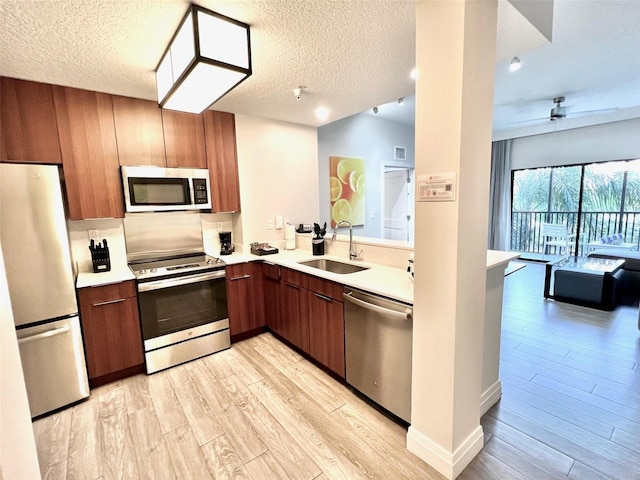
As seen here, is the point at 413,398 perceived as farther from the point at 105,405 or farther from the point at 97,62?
the point at 97,62

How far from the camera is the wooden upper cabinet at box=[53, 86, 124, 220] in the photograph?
2.44 m

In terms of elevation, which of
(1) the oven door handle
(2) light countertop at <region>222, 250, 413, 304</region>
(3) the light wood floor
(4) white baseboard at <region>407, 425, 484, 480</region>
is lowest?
(3) the light wood floor

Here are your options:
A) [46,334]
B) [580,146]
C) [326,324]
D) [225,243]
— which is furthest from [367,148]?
[46,334]

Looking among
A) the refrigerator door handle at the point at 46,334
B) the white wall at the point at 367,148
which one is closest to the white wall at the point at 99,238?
the refrigerator door handle at the point at 46,334

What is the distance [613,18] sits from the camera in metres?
2.25

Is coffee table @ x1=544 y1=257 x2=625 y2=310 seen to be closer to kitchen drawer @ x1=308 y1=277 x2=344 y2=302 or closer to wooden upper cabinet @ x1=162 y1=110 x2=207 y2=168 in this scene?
kitchen drawer @ x1=308 y1=277 x2=344 y2=302

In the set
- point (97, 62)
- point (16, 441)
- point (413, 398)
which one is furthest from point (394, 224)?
point (16, 441)

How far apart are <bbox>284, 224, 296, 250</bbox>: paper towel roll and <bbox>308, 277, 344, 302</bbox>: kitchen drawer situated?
1.15 meters

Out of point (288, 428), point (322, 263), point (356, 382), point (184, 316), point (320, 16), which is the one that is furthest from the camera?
point (322, 263)

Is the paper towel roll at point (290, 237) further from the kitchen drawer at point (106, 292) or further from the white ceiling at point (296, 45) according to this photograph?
the kitchen drawer at point (106, 292)

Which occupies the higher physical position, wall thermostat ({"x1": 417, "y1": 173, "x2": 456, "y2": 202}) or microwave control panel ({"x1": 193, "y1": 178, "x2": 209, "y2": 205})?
microwave control panel ({"x1": 193, "y1": 178, "x2": 209, "y2": 205})

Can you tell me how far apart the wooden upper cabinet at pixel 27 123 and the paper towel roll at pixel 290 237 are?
2176 millimetres

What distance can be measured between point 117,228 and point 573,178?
8119 millimetres

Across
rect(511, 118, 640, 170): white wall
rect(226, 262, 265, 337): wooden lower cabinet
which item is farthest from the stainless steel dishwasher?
rect(511, 118, 640, 170): white wall
